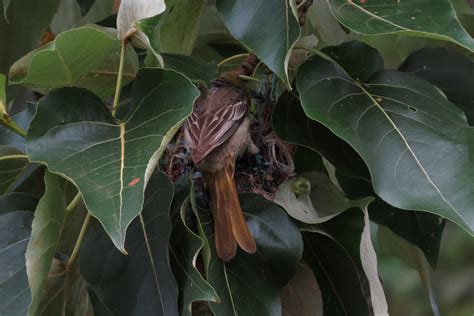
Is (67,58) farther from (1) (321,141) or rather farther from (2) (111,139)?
(1) (321,141)

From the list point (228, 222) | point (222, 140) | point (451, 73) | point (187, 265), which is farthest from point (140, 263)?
point (451, 73)

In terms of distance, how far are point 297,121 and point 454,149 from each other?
312mm

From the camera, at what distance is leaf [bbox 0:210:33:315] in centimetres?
126

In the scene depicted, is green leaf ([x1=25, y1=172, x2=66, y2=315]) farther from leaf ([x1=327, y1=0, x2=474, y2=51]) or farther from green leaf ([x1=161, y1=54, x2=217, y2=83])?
leaf ([x1=327, y1=0, x2=474, y2=51])

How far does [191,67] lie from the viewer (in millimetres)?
1450

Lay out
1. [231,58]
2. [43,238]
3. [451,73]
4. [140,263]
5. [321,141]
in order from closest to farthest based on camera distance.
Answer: [43,238] → [140,263] → [321,141] → [451,73] → [231,58]

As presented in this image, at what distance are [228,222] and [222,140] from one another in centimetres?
39

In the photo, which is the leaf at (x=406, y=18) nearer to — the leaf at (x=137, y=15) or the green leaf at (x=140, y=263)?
the leaf at (x=137, y=15)

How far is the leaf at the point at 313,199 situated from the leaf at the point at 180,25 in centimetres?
37

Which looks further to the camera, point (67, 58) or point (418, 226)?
point (418, 226)

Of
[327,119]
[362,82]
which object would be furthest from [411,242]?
[327,119]

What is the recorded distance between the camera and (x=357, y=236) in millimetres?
1420

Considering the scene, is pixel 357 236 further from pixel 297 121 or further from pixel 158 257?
pixel 158 257

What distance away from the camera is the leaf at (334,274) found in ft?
4.76
